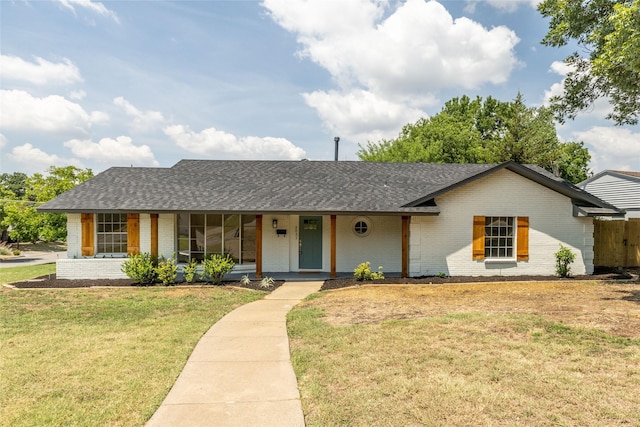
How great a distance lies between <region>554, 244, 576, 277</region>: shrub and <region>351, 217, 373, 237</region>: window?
22.2 feet

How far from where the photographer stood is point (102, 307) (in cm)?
938

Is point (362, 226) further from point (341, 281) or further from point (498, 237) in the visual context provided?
point (498, 237)

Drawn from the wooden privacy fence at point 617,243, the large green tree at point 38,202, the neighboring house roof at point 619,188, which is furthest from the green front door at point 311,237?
the neighboring house roof at point 619,188

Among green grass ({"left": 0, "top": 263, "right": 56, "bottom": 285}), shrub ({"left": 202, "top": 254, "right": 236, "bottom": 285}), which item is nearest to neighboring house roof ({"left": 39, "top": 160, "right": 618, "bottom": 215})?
shrub ({"left": 202, "top": 254, "right": 236, "bottom": 285})

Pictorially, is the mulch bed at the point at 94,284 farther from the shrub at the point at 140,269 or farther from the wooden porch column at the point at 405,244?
the wooden porch column at the point at 405,244

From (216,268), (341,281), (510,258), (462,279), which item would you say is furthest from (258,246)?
(510,258)

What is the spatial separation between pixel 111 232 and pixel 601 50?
17.3m

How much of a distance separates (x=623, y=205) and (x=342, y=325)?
2543 cm

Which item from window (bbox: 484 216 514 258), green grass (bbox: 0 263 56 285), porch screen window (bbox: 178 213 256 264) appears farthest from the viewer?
porch screen window (bbox: 178 213 256 264)

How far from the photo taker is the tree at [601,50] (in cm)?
892

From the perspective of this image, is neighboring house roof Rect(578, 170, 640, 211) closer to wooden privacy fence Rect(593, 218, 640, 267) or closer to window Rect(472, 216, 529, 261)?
wooden privacy fence Rect(593, 218, 640, 267)

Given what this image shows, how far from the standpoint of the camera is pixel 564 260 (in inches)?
531

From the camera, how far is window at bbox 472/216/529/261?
13438mm

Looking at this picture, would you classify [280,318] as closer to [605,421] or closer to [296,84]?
[605,421]
